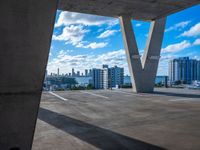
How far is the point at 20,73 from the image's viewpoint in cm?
329

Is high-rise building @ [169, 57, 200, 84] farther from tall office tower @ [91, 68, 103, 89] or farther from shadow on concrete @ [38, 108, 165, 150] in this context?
shadow on concrete @ [38, 108, 165, 150]

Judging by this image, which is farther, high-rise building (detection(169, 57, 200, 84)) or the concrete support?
high-rise building (detection(169, 57, 200, 84))

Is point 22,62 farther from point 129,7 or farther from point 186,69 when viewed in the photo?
point 186,69

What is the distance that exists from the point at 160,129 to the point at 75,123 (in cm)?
284

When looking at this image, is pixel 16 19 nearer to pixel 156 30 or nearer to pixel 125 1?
pixel 125 1

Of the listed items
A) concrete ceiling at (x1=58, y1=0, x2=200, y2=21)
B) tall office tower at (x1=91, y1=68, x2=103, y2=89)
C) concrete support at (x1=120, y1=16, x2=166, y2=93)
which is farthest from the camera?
tall office tower at (x1=91, y1=68, x2=103, y2=89)

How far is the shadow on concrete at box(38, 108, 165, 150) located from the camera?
4.71 m

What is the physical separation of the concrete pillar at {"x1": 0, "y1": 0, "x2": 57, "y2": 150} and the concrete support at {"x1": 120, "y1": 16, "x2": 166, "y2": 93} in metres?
15.6

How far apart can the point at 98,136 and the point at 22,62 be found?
3.14 m

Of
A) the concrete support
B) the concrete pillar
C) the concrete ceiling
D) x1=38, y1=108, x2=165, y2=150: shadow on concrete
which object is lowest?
x1=38, y1=108, x2=165, y2=150: shadow on concrete

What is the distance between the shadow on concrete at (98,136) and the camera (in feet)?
15.4

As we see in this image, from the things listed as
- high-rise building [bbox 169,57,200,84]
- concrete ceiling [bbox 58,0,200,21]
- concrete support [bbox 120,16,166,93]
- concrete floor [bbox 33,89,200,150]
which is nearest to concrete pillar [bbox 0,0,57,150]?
concrete floor [bbox 33,89,200,150]

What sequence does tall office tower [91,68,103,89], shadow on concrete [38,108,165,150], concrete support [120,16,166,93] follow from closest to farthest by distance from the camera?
shadow on concrete [38,108,165,150]
concrete support [120,16,166,93]
tall office tower [91,68,103,89]

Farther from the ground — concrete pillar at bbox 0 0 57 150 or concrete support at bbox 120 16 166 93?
concrete support at bbox 120 16 166 93
